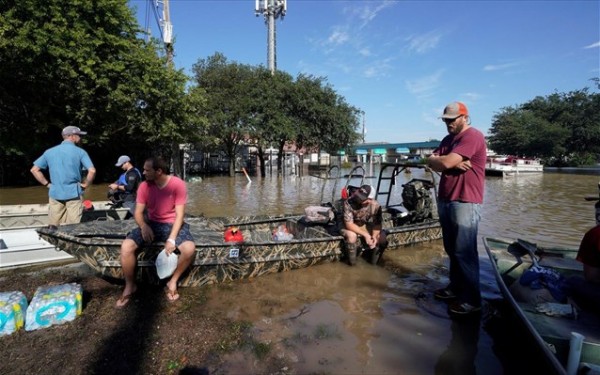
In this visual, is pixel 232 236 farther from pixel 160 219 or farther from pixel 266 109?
pixel 266 109

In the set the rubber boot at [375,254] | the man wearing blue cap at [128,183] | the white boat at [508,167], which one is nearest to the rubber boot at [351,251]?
the rubber boot at [375,254]

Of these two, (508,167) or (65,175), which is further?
(508,167)

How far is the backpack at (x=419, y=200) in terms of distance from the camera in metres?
8.02

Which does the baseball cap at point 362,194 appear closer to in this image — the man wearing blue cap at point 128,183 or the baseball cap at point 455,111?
the baseball cap at point 455,111

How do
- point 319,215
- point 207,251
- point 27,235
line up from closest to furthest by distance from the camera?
point 207,251, point 27,235, point 319,215

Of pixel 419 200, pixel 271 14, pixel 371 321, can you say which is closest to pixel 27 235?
pixel 371 321

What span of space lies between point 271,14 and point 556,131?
38.7 metres

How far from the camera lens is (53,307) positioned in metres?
3.76

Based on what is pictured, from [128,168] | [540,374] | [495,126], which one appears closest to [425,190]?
[540,374]

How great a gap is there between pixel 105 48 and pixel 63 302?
14673mm

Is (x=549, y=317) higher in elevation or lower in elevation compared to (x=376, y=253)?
higher

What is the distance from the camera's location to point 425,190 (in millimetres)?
8070

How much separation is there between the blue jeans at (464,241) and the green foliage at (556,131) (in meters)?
50.3

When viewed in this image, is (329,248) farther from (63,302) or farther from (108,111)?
(108,111)
